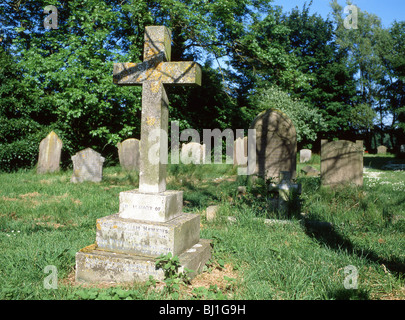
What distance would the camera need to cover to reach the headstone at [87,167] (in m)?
9.22

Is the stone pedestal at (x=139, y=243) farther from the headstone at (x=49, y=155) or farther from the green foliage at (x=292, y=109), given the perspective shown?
the green foliage at (x=292, y=109)

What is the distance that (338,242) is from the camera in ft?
13.2

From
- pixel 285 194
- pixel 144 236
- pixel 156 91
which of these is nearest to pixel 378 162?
pixel 285 194

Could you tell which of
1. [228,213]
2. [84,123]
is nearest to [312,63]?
[84,123]

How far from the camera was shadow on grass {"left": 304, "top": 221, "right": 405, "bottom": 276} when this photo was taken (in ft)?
10.8

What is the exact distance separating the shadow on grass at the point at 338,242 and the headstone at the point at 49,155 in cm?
899

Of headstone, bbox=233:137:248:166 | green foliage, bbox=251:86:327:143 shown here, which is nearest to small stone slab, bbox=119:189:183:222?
headstone, bbox=233:137:248:166

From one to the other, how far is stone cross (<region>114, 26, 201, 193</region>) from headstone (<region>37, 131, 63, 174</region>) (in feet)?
27.7

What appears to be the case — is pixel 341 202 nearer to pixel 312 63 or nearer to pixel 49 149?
pixel 49 149

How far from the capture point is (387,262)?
3.39 meters

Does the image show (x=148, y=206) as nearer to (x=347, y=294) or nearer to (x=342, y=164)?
(x=347, y=294)

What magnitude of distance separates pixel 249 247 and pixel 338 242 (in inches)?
49.4

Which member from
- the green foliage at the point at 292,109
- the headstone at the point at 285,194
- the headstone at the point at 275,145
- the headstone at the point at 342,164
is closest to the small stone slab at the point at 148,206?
the headstone at the point at 285,194

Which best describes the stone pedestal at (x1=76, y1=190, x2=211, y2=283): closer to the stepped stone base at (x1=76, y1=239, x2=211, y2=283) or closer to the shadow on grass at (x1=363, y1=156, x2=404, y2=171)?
the stepped stone base at (x1=76, y1=239, x2=211, y2=283)
